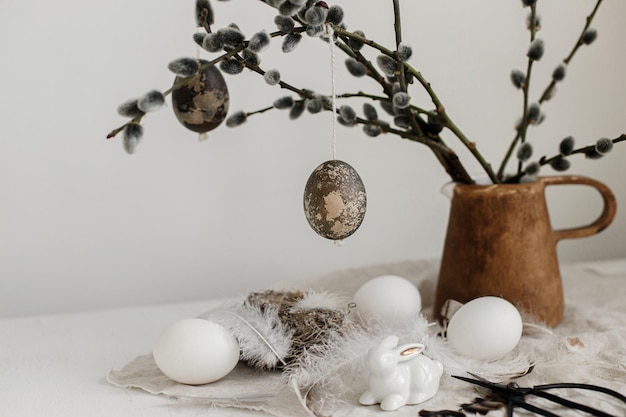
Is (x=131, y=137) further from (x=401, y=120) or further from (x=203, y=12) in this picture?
(x=401, y=120)

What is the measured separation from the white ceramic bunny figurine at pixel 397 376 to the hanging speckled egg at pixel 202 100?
330 millimetres

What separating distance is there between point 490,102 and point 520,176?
1.13 ft

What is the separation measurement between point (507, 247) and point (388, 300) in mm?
170

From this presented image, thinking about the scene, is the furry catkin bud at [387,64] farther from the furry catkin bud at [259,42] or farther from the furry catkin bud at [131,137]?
the furry catkin bud at [131,137]

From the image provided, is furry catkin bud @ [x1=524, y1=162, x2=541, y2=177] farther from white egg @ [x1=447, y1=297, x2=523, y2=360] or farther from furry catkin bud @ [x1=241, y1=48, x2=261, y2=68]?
furry catkin bud @ [x1=241, y1=48, x2=261, y2=68]

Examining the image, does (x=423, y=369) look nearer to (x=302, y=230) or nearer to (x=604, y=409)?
(x=604, y=409)

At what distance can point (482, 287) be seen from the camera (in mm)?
889

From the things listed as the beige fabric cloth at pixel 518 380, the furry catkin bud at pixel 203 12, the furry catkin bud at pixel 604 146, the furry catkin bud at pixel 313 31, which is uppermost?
the furry catkin bud at pixel 203 12

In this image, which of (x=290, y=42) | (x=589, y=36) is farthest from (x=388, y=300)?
(x=589, y=36)

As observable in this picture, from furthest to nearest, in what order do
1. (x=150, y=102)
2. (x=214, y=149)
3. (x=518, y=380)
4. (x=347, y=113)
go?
1. (x=214, y=149)
2. (x=347, y=113)
3. (x=518, y=380)
4. (x=150, y=102)

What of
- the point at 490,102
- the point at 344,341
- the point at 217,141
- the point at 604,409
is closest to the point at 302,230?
the point at 217,141

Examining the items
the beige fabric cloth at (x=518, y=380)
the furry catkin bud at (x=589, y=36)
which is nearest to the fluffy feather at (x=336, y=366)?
the beige fabric cloth at (x=518, y=380)

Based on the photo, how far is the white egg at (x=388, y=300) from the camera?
84 centimetres

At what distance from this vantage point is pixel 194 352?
2.38ft
